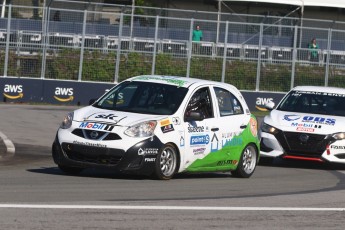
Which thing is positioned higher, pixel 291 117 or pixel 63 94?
pixel 291 117

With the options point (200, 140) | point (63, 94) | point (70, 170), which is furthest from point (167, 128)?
point (63, 94)

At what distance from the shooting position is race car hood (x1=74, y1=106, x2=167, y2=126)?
1347cm

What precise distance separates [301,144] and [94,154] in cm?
512

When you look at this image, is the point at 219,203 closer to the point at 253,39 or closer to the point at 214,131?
the point at 214,131

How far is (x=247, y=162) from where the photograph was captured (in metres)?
15.4

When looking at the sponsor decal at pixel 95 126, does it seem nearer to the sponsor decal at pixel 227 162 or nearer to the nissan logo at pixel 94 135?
the nissan logo at pixel 94 135

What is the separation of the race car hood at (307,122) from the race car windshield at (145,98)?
348 centimetres

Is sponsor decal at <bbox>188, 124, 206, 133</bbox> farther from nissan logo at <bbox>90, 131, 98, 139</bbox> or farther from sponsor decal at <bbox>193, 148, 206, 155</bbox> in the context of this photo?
nissan logo at <bbox>90, 131, 98, 139</bbox>

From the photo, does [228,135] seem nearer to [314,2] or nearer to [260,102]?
[260,102]

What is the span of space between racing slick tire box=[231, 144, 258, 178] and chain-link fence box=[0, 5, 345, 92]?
15955mm

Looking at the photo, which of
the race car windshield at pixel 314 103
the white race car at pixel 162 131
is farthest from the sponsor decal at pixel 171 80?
the race car windshield at pixel 314 103

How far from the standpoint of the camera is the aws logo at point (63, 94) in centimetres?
3100

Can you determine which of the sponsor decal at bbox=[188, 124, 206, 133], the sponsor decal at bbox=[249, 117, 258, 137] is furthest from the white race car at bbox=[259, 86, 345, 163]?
the sponsor decal at bbox=[188, 124, 206, 133]

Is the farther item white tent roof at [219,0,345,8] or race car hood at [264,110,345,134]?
white tent roof at [219,0,345,8]
